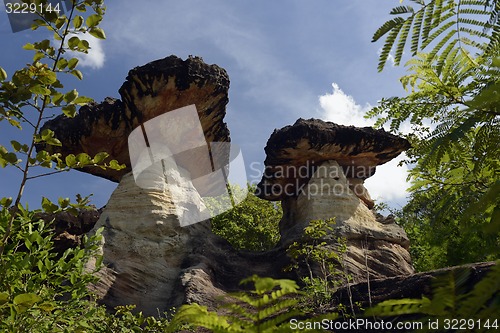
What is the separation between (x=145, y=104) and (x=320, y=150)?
18.2 ft

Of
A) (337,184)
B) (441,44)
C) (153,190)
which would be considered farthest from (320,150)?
(441,44)

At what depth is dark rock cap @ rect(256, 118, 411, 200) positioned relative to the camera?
12.9 m

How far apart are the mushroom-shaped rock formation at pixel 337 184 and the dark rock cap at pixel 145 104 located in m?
2.44

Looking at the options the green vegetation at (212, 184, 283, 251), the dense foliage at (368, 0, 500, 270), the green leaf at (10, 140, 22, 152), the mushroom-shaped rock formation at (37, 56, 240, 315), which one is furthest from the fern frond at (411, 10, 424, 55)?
→ the green vegetation at (212, 184, 283, 251)

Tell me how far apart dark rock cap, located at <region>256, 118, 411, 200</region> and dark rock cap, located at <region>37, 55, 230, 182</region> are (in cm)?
229

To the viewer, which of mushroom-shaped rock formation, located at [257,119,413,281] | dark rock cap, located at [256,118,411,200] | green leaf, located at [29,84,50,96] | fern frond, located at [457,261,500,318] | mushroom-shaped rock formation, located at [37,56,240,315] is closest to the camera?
fern frond, located at [457,261,500,318]

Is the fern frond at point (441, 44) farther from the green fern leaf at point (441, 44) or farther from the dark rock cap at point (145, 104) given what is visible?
the dark rock cap at point (145, 104)

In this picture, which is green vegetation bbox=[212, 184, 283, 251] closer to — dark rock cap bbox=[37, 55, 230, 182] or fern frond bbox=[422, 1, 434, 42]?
dark rock cap bbox=[37, 55, 230, 182]

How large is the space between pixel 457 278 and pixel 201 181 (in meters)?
14.0

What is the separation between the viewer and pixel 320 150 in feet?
42.9

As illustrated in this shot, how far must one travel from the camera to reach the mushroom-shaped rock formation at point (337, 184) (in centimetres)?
1152

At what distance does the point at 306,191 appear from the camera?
1309 cm

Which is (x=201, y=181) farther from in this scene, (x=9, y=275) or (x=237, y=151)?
(x=9, y=275)

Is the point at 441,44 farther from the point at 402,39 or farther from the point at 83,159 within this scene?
the point at 83,159
